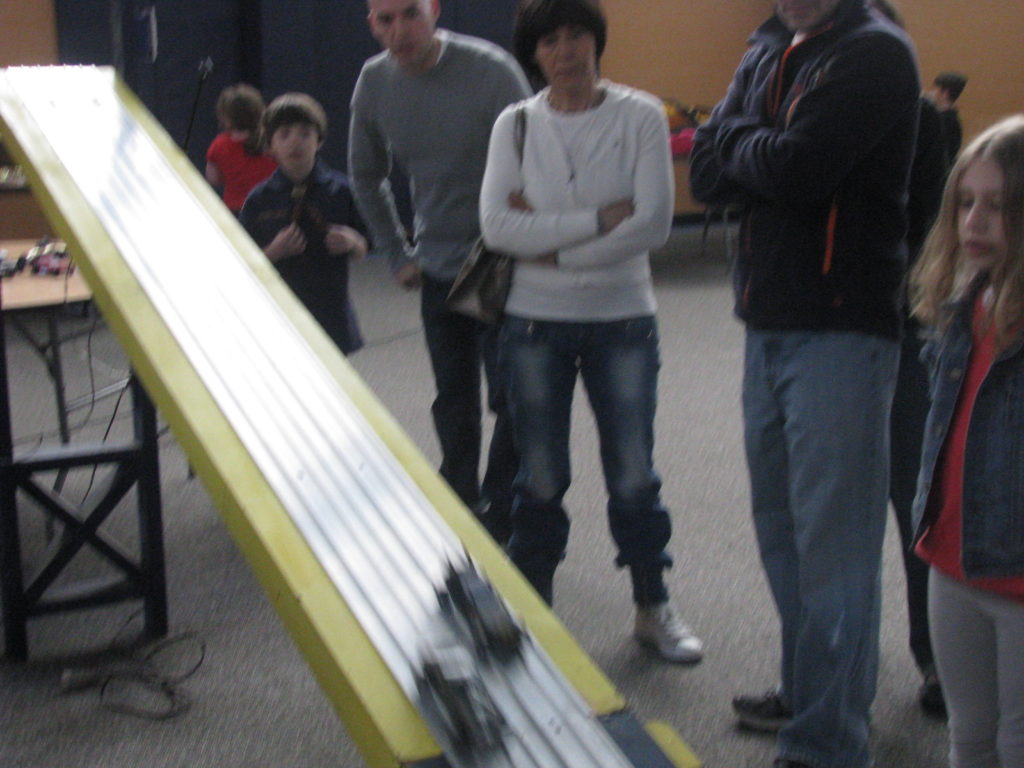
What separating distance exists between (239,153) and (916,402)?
3401 mm

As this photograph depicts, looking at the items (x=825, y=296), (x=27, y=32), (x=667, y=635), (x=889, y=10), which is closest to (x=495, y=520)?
(x=667, y=635)

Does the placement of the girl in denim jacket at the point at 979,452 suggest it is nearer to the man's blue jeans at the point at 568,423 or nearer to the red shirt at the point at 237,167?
the man's blue jeans at the point at 568,423

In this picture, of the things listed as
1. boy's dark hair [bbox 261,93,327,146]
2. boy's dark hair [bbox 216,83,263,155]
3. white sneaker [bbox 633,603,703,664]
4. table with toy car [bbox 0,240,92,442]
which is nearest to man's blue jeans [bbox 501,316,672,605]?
white sneaker [bbox 633,603,703,664]

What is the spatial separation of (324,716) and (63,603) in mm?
707

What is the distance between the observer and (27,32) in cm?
655

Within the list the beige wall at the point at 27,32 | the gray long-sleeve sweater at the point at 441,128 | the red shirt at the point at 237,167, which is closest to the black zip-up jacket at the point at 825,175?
the gray long-sleeve sweater at the point at 441,128

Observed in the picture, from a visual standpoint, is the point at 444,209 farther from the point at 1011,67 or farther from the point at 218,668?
the point at 1011,67

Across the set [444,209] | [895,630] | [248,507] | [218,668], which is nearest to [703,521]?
[895,630]

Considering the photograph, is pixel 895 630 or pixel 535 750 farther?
pixel 895 630

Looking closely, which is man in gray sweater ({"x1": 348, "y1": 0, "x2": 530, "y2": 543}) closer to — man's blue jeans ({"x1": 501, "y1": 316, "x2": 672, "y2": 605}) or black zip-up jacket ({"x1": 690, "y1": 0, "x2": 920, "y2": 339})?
man's blue jeans ({"x1": 501, "y1": 316, "x2": 672, "y2": 605})

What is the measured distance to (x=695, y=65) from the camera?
9.45 metres

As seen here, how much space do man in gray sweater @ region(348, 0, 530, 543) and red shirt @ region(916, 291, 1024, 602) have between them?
52.9 inches

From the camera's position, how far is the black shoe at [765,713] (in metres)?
2.24

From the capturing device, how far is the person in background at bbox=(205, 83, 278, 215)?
461cm
